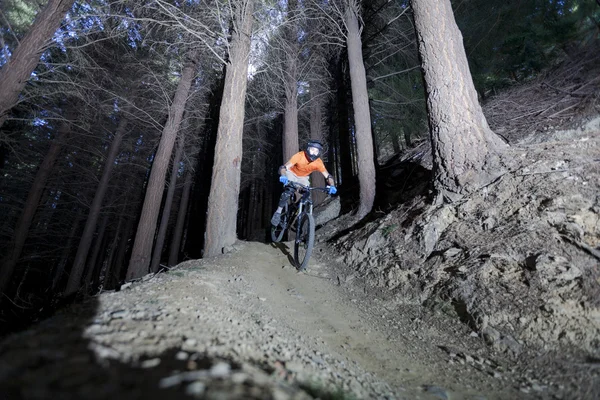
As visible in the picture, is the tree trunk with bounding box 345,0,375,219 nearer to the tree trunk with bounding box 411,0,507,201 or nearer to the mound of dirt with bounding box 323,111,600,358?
the mound of dirt with bounding box 323,111,600,358

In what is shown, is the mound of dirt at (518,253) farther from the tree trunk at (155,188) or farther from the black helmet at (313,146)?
the tree trunk at (155,188)

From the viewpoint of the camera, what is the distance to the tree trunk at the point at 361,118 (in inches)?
278

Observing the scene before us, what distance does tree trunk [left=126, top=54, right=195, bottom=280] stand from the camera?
828 cm

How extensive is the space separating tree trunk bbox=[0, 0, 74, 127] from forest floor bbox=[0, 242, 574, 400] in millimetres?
5232

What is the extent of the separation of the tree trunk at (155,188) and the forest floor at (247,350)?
18.8 feet

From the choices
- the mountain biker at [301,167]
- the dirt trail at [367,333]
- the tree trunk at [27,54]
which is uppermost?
the tree trunk at [27,54]

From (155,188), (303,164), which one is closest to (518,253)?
(303,164)

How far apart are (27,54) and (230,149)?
4314mm

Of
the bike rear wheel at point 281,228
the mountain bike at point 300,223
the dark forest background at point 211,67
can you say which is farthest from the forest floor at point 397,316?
the dark forest background at point 211,67

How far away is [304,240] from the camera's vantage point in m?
5.12

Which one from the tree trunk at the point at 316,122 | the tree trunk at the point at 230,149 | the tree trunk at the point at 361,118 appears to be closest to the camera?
the tree trunk at the point at 230,149

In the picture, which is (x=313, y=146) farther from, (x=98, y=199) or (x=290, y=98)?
(x=98, y=199)

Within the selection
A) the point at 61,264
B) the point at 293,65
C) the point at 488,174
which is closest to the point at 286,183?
the point at 488,174

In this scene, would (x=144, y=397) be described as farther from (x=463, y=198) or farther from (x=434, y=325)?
(x=463, y=198)
